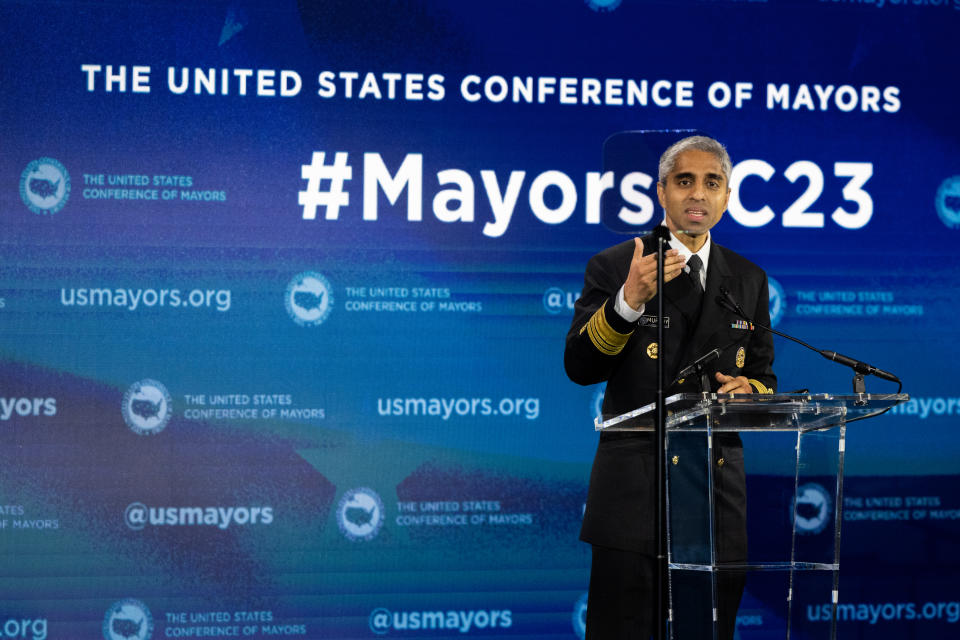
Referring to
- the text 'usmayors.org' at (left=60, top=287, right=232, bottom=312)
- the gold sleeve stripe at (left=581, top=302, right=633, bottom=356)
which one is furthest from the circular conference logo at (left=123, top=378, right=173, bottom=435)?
the gold sleeve stripe at (left=581, top=302, right=633, bottom=356)

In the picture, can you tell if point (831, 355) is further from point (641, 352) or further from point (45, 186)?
point (45, 186)

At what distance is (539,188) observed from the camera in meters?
4.01

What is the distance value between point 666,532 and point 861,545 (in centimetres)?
241

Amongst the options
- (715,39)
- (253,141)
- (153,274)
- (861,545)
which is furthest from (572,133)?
(861,545)

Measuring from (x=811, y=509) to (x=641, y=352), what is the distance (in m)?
0.61

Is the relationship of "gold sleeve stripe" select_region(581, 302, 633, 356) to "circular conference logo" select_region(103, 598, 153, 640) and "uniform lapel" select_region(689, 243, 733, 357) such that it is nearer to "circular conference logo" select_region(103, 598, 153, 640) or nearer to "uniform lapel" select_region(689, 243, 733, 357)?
"uniform lapel" select_region(689, 243, 733, 357)

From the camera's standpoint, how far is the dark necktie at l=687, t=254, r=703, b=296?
8.38 ft

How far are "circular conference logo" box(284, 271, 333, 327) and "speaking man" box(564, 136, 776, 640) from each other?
59.2 inches

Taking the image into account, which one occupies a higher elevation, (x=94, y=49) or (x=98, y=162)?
(x=94, y=49)

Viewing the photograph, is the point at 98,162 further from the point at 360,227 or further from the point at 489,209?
the point at 489,209

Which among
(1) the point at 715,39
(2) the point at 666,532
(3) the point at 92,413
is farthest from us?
(1) the point at 715,39

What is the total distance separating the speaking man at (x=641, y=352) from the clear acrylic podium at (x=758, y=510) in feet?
0.98

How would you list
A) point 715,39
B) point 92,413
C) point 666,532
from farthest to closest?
point 715,39
point 92,413
point 666,532

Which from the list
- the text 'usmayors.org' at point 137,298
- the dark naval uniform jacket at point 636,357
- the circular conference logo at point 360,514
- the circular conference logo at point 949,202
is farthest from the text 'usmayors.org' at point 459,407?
the circular conference logo at point 949,202
